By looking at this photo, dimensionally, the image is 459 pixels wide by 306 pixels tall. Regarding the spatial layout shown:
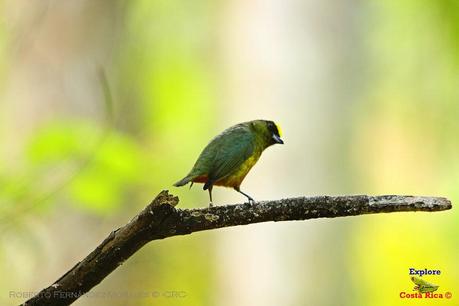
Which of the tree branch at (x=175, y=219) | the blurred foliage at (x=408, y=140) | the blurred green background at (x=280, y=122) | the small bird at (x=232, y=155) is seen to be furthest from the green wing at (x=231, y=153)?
the blurred foliage at (x=408, y=140)

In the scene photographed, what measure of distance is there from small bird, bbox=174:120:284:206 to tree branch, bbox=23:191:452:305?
0.22 m

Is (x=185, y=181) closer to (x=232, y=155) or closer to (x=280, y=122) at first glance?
(x=232, y=155)

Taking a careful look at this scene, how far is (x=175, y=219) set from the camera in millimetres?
1572

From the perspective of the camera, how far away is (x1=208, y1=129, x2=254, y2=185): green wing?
1983mm

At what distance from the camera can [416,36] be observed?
4.42 meters

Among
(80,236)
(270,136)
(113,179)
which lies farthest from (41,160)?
(80,236)

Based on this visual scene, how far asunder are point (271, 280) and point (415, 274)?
1.38 metres

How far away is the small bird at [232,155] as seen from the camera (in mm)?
1965

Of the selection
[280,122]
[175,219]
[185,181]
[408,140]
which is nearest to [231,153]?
[185,181]

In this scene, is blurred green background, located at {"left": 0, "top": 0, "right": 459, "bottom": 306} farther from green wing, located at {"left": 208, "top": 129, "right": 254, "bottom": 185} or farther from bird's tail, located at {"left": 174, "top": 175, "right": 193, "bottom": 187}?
bird's tail, located at {"left": 174, "top": 175, "right": 193, "bottom": 187}

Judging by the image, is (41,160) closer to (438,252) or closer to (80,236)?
(80,236)

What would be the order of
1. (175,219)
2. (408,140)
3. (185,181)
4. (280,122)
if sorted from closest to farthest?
(175,219) → (185,181) → (280,122) → (408,140)

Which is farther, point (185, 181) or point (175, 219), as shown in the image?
point (185, 181)

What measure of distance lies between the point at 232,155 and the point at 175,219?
511mm
